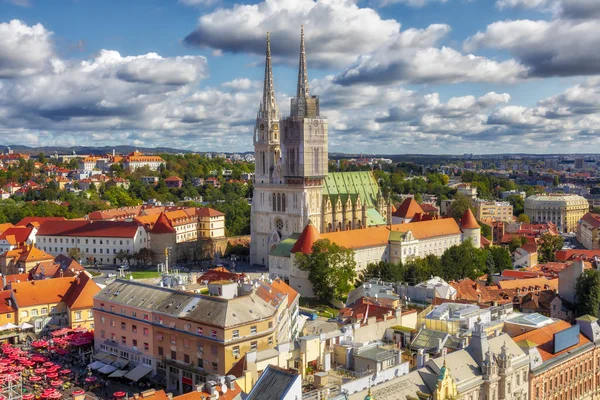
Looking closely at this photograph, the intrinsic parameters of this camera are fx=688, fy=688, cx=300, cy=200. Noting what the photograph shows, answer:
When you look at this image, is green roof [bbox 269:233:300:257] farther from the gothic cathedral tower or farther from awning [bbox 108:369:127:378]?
awning [bbox 108:369:127:378]

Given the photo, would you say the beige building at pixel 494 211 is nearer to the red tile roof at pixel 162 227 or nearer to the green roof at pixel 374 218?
the green roof at pixel 374 218

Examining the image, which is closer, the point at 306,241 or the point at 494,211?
the point at 306,241

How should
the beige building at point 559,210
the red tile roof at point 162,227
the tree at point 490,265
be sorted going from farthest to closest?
the beige building at point 559,210
the red tile roof at point 162,227
the tree at point 490,265

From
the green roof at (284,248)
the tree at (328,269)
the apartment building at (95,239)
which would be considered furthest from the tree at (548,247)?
the apartment building at (95,239)

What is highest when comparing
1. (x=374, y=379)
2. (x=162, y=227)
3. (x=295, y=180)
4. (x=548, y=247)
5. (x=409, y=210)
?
(x=295, y=180)

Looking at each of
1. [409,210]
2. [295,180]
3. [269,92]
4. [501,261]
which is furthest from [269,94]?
[501,261]

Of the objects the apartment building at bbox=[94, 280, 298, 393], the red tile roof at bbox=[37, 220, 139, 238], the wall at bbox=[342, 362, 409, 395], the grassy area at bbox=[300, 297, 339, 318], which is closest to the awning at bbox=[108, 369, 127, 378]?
the apartment building at bbox=[94, 280, 298, 393]

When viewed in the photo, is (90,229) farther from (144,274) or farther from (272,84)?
(272,84)

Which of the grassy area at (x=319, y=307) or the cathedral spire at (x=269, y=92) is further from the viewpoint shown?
the cathedral spire at (x=269, y=92)
